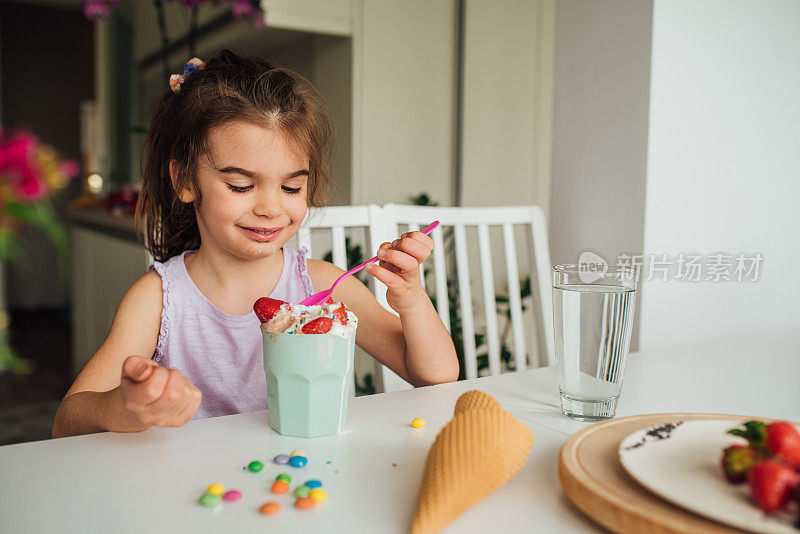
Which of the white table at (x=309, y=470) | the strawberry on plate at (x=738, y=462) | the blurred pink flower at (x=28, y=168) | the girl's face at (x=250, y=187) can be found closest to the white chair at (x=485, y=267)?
the girl's face at (x=250, y=187)

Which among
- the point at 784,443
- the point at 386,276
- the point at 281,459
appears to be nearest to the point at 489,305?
the point at 386,276

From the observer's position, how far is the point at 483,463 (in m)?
0.50

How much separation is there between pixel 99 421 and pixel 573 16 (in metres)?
Answer: 1.15

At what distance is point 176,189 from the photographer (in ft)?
3.22

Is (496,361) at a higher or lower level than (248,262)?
lower

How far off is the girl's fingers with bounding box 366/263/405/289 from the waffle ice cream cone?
269mm

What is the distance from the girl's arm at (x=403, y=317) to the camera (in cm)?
80

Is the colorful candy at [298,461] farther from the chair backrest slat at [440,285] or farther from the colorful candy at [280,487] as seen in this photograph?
the chair backrest slat at [440,285]

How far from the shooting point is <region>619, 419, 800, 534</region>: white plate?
0.42 metres

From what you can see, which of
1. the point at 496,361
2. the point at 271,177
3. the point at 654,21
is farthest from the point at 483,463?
the point at 654,21

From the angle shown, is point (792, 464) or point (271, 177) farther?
point (271, 177)

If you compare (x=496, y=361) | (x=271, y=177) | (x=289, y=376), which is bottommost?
(x=496, y=361)

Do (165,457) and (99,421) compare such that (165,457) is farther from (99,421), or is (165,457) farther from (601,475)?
(601,475)

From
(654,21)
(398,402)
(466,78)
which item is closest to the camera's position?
(398,402)
